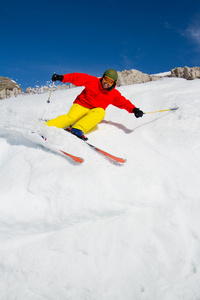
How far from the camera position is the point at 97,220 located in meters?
2.14

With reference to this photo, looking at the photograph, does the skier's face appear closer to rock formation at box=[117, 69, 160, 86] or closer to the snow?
the snow

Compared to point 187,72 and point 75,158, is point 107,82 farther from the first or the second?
point 187,72

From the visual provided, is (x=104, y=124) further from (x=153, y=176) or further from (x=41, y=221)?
(x=41, y=221)

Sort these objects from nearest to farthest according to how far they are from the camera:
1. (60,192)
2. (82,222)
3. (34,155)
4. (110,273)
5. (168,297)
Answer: (168,297), (110,273), (82,222), (60,192), (34,155)

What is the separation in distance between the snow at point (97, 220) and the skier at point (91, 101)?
50 cm

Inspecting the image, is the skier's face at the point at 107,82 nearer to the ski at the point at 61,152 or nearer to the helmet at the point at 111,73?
the helmet at the point at 111,73

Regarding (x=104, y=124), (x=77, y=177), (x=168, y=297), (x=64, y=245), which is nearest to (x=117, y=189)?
(x=77, y=177)

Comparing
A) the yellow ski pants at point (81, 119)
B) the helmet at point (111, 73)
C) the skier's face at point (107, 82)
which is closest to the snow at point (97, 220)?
the yellow ski pants at point (81, 119)

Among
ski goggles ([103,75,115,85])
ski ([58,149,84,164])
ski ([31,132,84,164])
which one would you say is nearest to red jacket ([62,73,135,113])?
ski goggles ([103,75,115,85])

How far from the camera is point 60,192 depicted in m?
2.29

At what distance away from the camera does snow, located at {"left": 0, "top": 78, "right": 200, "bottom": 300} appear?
5.63 ft

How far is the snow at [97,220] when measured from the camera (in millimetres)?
1716

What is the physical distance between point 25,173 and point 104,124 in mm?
1991

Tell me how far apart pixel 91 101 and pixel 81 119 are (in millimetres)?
502
